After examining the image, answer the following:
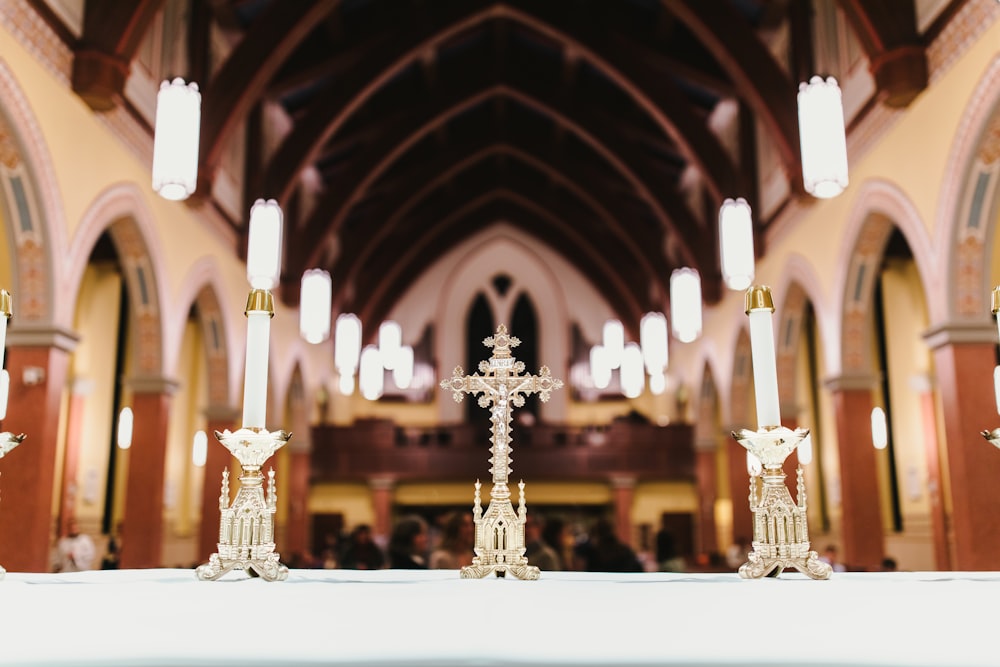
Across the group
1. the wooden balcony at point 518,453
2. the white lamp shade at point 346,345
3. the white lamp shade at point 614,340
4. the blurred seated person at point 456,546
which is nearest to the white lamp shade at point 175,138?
the blurred seated person at point 456,546

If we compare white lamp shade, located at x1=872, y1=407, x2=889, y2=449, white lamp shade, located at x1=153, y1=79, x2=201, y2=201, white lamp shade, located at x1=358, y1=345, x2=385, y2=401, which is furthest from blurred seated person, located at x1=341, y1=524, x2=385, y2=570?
white lamp shade, located at x1=872, y1=407, x2=889, y2=449

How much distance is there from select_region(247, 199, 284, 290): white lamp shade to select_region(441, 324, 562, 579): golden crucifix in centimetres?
140

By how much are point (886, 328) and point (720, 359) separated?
124 inches

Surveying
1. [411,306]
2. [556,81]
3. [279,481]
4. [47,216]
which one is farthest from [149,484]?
[411,306]

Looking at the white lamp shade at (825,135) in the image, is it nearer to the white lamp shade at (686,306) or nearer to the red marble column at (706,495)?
the white lamp shade at (686,306)

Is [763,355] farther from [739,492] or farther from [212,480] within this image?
[739,492]

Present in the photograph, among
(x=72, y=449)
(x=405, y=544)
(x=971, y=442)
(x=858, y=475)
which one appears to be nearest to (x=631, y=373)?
(x=858, y=475)

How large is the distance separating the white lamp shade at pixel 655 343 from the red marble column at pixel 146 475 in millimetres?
6419

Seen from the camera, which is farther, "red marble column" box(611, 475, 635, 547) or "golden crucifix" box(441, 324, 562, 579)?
"red marble column" box(611, 475, 635, 547)

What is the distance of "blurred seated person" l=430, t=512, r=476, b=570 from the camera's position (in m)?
5.39

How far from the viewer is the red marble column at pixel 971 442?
7.47 metres

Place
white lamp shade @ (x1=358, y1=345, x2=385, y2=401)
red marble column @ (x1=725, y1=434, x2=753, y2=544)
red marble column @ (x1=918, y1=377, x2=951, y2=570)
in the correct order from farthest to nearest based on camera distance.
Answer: red marble column @ (x1=725, y1=434, x2=753, y2=544) → red marble column @ (x1=918, y1=377, x2=951, y2=570) → white lamp shade @ (x1=358, y1=345, x2=385, y2=401)

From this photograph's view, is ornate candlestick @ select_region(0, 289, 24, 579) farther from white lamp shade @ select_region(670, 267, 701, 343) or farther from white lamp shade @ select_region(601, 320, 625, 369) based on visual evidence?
white lamp shade @ select_region(601, 320, 625, 369)

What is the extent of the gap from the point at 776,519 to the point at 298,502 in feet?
55.0
